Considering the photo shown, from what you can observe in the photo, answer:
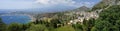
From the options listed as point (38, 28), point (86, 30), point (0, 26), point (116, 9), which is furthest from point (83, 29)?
point (116, 9)

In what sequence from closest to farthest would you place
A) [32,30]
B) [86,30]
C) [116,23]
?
[116,23] → [32,30] → [86,30]

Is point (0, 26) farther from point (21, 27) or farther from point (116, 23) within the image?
point (116, 23)

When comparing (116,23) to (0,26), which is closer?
(116,23)

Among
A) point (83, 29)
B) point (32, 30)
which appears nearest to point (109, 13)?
point (32, 30)

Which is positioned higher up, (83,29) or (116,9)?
(116,9)

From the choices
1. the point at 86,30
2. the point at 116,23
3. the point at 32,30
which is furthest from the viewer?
the point at 86,30

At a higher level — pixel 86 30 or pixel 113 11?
pixel 113 11

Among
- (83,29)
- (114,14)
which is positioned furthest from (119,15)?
(83,29)

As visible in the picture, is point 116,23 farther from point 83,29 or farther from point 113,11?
point 83,29

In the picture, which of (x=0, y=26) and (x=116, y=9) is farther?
(x=0, y=26)
